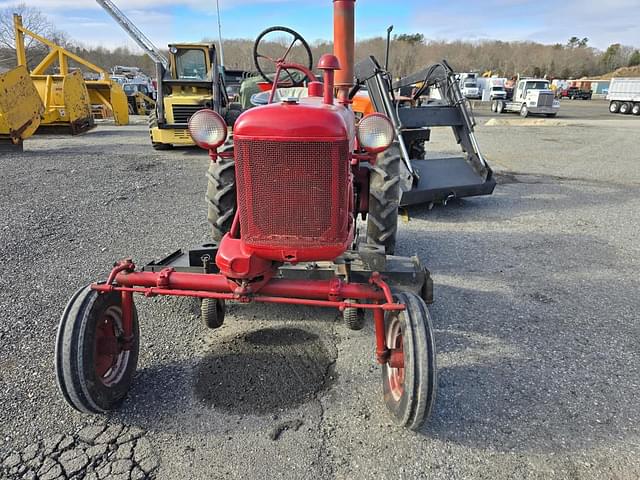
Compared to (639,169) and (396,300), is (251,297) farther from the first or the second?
(639,169)

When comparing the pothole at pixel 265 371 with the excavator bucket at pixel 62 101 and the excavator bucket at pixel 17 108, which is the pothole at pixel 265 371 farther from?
the excavator bucket at pixel 62 101

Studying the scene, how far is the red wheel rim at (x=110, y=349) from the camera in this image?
8.87ft

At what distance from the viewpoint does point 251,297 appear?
8.45ft

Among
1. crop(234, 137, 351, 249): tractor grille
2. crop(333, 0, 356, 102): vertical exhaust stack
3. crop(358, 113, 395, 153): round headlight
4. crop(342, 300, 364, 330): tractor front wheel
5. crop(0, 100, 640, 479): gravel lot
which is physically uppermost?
crop(333, 0, 356, 102): vertical exhaust stack

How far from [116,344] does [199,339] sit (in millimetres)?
693

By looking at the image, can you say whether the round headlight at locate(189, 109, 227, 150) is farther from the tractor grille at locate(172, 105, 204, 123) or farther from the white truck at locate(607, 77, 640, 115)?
the white truck at locate(607, 77, 640, 115)

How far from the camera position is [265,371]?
3.03m

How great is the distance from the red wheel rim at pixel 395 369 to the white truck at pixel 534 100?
26425mm

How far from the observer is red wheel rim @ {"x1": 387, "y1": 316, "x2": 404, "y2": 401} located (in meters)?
2.62

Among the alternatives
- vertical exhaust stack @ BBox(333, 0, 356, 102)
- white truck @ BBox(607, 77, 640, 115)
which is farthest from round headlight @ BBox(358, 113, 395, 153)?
white truck @ BBox(607, 77, 640, 115)

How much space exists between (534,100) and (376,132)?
86.3 feet

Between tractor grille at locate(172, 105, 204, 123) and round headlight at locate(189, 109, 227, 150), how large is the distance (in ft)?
30.5

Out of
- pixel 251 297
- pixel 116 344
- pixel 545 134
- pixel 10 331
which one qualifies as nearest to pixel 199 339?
pixel 116 344

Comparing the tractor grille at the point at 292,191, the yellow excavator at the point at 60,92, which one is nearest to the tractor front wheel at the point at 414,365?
the tractor grille at the point at 292,191
